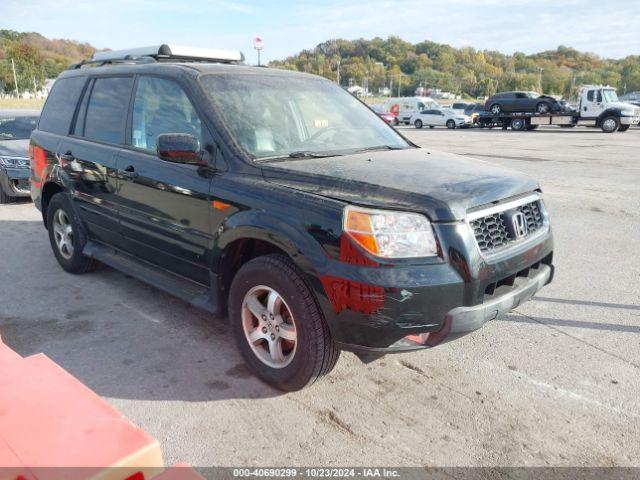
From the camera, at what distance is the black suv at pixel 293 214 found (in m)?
2.70

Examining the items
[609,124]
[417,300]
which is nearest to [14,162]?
[417,300]

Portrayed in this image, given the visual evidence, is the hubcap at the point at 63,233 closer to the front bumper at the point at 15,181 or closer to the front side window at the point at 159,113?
the front side window at the point at 159,113

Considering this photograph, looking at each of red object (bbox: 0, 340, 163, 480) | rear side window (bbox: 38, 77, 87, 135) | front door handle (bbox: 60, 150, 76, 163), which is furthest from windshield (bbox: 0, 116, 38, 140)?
red object (bbox: 0, 340, 163, 480)

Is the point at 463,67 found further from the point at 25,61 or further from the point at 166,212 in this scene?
the point at 166,212

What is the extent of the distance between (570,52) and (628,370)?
160753mm

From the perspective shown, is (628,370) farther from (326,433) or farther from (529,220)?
(326,433)

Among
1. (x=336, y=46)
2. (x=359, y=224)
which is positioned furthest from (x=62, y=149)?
(x=336, y=46)

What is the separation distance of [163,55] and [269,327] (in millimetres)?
2722

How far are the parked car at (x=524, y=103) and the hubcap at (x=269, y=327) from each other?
98.5 ft

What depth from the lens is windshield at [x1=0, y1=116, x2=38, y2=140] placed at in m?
9.48

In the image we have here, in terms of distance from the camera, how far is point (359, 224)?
269cm

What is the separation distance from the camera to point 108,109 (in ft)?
14.8

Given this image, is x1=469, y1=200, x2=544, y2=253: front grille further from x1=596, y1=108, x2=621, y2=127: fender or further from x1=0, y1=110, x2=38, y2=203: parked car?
x1=596, y1=108, x2=621, y2=127: fender

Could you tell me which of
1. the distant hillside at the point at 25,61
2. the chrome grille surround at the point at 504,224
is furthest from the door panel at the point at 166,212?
the distant hillside at the point at 25,61
